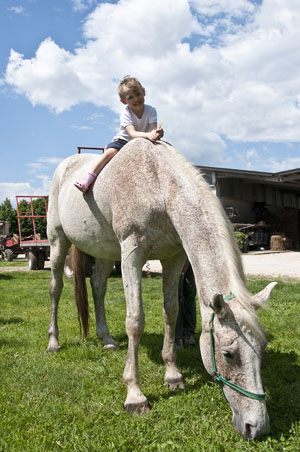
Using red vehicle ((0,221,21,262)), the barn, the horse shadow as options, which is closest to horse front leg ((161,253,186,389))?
the horse shadow

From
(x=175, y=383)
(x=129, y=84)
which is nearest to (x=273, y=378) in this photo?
(x=175, y=383)

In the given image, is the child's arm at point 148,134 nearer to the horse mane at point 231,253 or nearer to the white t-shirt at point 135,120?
the white t-shirt at point 135,120

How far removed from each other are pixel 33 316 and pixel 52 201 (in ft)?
7.90

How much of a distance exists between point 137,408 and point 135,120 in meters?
2.77

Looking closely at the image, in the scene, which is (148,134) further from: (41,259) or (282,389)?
(41,259)

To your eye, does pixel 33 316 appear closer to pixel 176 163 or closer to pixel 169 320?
pixel 169 320

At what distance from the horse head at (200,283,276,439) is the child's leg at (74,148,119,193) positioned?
2.08 m

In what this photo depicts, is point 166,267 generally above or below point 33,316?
above

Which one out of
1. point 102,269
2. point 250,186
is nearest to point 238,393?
point 102,269

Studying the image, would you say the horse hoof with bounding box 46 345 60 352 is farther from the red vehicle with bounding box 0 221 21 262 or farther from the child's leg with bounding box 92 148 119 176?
the red vehicle with bounding box 0 221 21 262

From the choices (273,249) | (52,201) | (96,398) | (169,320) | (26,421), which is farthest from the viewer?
(273,249)

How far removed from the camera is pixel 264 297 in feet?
8.34

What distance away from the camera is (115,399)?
122 inches

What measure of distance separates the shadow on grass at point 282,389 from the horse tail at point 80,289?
7.66 feet
